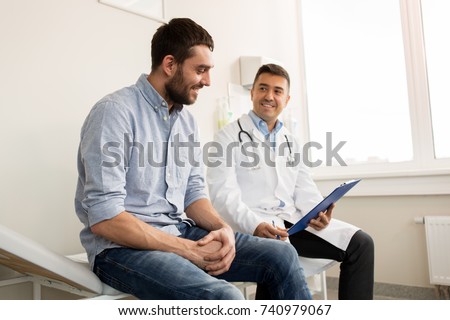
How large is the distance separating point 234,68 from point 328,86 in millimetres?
869

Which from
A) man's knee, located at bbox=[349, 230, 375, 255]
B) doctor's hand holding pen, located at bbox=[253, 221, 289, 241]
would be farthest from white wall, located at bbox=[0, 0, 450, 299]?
man's knee, located at bbox=[349, 230, 375, 255]

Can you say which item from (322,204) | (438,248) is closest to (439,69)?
(438,248)

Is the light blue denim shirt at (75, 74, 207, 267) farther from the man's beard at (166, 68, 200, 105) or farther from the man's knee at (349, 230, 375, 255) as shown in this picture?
the man's knee at (349, 230, 375, 255)

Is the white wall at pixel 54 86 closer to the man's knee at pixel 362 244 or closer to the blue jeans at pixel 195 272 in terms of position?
the blue jeans at pixel 195 272

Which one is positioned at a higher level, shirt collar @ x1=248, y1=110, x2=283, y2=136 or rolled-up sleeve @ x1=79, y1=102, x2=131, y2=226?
shirt collar @ x1=248, y1=110, x2=283, y2=136

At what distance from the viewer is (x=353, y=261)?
169 centimetres

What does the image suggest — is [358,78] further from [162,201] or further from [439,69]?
[162,201]

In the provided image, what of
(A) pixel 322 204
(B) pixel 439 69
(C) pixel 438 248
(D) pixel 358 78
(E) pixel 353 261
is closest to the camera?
(A) pixel 322 204

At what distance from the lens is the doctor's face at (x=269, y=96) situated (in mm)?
1907

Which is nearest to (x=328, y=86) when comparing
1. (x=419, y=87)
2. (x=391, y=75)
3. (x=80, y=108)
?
(x=391, y=75)

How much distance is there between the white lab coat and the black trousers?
0.11 feet

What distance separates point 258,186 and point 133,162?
791 millimetres

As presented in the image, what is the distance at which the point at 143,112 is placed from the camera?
4.03 feet

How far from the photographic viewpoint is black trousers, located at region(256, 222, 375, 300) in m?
1.66
